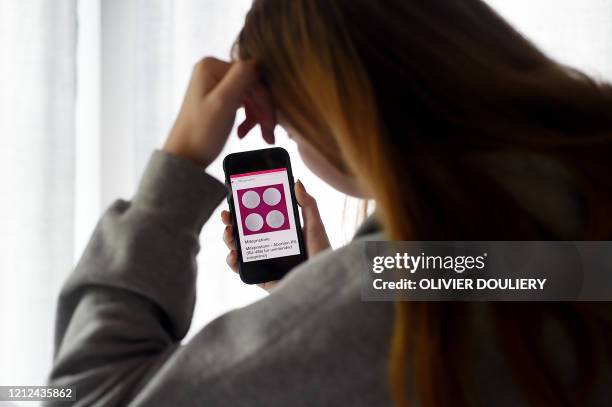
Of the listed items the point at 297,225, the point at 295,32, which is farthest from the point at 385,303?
the point at 297,225

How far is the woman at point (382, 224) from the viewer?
0.41m

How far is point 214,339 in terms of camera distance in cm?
43

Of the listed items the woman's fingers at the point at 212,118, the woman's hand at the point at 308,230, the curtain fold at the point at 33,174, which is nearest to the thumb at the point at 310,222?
the woman's hand at the point at 308,230

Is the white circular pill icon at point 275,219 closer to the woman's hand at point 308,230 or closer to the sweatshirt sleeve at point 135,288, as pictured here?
the woman's hand at point 308,230

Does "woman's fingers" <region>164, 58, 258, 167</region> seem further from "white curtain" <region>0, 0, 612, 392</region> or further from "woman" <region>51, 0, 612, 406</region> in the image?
"white curtain" <region>0, 0, 612, 392</region>

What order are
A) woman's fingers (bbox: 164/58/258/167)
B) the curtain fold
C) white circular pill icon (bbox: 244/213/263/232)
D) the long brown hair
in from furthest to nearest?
the curtain fold < white circular pill icon (bbox: 244/213/263/232) < woman's fingers (bbox: 164/58/258/167) < the long brown hair

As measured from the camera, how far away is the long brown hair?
401mm

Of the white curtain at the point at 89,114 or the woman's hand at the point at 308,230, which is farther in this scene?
the white curtain at the point at 89,114

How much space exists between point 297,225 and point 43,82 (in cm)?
47

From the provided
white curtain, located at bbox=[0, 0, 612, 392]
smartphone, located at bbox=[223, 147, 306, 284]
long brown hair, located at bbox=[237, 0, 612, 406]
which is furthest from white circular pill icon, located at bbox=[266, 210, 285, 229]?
Answer: long brown hair, located at bbox=[237, 0, 612, 406]

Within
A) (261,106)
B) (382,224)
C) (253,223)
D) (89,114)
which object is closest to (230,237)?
(253,223)

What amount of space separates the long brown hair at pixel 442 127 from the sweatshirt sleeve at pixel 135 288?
109 mm

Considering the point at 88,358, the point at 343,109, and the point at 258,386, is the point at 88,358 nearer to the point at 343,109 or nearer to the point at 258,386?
the point at 258,386

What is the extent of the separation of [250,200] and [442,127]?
0.40 metres
